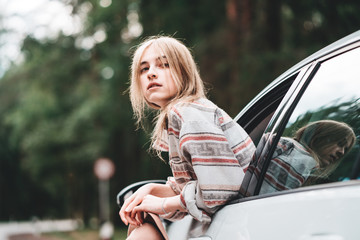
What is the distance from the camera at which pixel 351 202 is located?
1158mm

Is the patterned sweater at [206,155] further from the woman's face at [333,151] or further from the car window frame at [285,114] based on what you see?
the woman's face at [333,151]

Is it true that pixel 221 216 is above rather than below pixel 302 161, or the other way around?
below

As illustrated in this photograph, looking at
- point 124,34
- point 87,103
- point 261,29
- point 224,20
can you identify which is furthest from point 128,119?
point 261,29

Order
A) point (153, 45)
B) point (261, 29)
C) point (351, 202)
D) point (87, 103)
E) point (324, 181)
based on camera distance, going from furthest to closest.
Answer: point (87, 103)
point (261, 29)
point (153, 45)
point (324, 181)
point (351, 202)

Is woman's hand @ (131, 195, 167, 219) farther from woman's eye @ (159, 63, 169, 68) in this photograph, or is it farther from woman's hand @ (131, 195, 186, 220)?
woman's eye @ (159, 63, 169, 68)

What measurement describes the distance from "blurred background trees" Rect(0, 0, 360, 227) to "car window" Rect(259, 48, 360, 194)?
1.17 metres

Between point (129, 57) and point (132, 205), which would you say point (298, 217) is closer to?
point (132, 205)

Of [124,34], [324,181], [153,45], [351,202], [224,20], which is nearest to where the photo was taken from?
[351,202]

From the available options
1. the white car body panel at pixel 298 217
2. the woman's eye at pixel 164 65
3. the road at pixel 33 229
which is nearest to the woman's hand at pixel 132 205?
the white car body panel at pixel 298 217

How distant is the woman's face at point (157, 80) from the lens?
220 cm

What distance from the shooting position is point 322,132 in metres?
1.69

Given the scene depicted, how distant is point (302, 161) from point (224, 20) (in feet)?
34.8

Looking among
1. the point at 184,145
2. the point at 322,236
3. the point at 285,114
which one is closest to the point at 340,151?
the point at 285,114

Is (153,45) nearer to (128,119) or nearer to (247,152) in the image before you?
(247,152)
